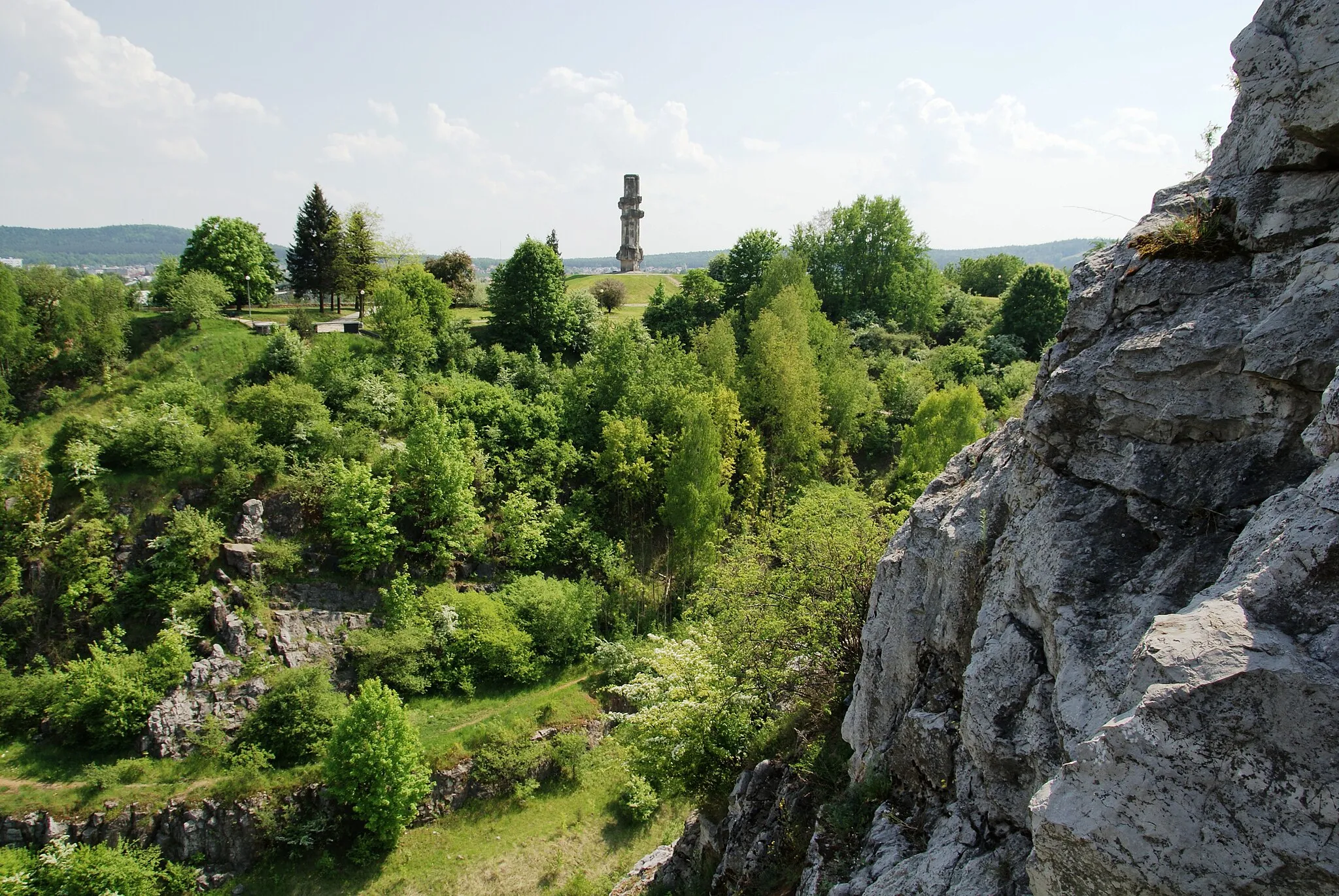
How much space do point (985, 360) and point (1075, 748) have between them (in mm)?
40890

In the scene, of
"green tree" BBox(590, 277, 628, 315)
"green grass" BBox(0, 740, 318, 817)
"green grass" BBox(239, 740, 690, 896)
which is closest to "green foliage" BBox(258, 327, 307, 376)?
"green grass" BBox(0, 740, 318, 817)

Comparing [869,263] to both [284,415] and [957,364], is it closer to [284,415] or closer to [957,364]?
[957,364]

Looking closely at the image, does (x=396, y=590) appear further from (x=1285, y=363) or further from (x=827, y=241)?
(x=827, y=241)

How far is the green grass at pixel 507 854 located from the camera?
19031 mm

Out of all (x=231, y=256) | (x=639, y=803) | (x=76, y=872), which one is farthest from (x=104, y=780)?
(x=231, y=256)

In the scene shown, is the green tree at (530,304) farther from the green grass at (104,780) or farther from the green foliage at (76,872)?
the green foliage at (76,872)

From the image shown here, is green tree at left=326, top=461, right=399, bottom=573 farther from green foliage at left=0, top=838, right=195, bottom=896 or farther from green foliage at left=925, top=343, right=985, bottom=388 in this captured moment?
green foliage at left=925, top=343, right=985, bottom=388

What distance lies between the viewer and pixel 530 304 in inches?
1441

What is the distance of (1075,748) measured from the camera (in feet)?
16.4

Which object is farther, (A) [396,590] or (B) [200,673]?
(A) [396,590]

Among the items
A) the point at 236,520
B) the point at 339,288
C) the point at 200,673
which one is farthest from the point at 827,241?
the point at 200,673

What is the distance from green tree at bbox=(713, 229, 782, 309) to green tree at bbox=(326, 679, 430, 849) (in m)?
31.9

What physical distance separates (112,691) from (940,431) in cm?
2984

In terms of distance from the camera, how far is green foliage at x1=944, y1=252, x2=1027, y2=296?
61.2 m
